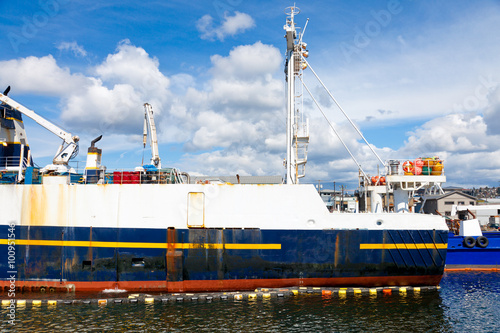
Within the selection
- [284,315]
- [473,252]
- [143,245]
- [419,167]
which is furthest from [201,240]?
[473,252]

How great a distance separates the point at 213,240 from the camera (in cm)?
1717

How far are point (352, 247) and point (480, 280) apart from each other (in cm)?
1079

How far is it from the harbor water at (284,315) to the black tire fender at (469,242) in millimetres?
8037

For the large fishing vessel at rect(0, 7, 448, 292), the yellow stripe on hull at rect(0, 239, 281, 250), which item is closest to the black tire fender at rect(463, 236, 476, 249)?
the large fishing vessel at rect(0, 7, 448, 292)

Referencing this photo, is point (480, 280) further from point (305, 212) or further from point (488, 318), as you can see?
point (305, 212)

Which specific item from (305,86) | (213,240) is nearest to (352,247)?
(213,240)

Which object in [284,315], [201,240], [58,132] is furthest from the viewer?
[58,132]

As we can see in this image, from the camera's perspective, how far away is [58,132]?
22719mm

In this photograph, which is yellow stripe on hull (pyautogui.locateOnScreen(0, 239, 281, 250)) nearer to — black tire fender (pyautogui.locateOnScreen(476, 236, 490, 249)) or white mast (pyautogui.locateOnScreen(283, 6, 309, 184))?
white mast (pyautogui.locateOnScreen(283, 6, 309, 184))

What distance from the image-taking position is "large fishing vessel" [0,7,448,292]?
17203 mm

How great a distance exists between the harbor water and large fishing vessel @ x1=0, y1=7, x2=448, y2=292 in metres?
1.42

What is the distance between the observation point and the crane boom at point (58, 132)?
2208cm

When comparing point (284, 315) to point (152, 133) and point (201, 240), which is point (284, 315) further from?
point (152, 133)

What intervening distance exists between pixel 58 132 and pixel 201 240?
1291 cm
